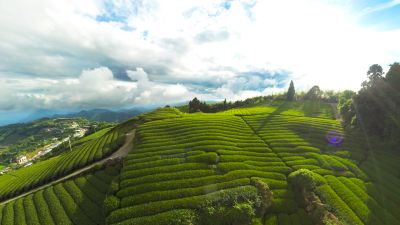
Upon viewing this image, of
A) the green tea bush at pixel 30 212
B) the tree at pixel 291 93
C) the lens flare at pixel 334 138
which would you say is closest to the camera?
the green tea bush at pixel 30 212

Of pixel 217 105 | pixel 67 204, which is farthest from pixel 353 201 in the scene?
pixel 217 105

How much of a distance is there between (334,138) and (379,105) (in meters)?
11.6

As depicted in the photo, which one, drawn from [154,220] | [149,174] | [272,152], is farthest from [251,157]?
[154,220]

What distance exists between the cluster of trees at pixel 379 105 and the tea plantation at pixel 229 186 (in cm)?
424

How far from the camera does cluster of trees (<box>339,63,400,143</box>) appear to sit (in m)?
51.9

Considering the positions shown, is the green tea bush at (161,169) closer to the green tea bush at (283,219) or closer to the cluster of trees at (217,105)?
the green tea bush at (283,219)

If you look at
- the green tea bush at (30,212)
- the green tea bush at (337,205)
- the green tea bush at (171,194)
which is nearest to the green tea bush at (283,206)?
the green tea bush at (337,205)

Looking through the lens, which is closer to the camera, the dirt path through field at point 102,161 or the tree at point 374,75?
the dirt path through field at point 102,161

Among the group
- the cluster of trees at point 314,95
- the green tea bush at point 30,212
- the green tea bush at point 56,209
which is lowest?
the green tea bush at point 30,212

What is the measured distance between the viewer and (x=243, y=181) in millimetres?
35031

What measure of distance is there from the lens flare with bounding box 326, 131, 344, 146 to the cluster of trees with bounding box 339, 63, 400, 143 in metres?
5.67

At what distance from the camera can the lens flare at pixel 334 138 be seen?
54.8 m

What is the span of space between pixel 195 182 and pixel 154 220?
8142 millimetres

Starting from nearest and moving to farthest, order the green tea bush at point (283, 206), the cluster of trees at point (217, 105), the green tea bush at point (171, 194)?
the green tea bush at point (283, 206) → the green tea bush at point (171, 194) → the cluster of trees at point (217, 105)
